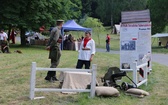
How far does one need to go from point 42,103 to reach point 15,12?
23.7 m

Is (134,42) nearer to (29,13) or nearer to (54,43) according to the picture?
(54,43)

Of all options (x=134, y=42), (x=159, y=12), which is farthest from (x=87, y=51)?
(x=159, y=12)

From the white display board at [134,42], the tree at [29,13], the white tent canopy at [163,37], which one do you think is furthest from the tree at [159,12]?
the white display board at [134,42]

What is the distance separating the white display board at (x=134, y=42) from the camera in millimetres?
12984

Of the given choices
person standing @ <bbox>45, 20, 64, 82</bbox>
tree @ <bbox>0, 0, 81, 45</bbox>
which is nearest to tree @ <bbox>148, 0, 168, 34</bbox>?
tree @ <bbox>0, 0, 81, 45</bbox>

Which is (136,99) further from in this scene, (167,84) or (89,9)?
(89,9)

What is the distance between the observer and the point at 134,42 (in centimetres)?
1311

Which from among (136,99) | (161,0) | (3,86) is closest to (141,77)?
(136,99)

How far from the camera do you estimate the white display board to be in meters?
13.0

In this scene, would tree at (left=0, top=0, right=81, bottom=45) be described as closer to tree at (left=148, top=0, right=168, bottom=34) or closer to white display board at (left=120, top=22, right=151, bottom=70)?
tree at (left=148, top=0, right=168, bottom=34)

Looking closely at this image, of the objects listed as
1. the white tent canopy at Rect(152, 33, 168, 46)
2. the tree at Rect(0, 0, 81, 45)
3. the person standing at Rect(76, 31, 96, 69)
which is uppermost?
the tree at Rect(0, 0, 81, 45)

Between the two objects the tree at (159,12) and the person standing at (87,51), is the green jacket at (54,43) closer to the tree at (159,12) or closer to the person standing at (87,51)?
the person standing at (87,51)

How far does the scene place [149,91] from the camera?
9.13 m

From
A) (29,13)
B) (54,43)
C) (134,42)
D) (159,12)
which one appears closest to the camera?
(54,43)
